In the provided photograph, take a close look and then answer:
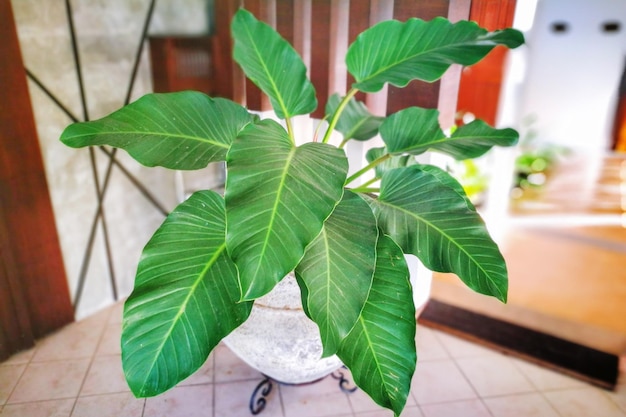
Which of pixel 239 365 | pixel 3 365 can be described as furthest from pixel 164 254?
pixel 3 365

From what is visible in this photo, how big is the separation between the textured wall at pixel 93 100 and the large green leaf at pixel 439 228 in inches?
55.8

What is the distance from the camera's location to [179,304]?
1.05 metres

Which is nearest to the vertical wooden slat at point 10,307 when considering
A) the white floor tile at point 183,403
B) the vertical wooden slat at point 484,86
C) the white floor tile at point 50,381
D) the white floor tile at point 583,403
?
the white floor tile at point 50,381

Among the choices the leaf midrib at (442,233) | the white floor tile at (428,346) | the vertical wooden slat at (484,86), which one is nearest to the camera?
the leaf midrib at (442,233)

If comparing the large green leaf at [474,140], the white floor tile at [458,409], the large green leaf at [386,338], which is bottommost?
the white floor tile at [458,409]

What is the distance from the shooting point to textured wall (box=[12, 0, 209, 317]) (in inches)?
69.7

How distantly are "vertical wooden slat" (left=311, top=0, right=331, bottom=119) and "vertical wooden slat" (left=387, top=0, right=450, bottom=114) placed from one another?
11.4 inches

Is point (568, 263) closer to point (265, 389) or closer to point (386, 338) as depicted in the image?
point (265, 389)

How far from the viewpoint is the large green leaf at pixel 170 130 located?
113 centimetres

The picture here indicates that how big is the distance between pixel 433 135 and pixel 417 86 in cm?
32

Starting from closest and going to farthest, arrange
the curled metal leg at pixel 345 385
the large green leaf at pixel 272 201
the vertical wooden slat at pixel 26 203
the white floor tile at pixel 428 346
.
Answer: the large green leaf at pixel 272 201, the vertical wooden slat at pixel 26 203, the curled metal leg at pixel 345 385, the white floor tile at pixel 428 346

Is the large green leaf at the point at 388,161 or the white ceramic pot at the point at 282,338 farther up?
the large green leaf at the point at 388,161

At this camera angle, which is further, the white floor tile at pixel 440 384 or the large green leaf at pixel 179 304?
the white floor tile at pixel 440 384

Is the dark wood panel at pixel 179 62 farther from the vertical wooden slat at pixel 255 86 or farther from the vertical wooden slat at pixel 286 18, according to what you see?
the vertical wooden slat at pixel 286 18
